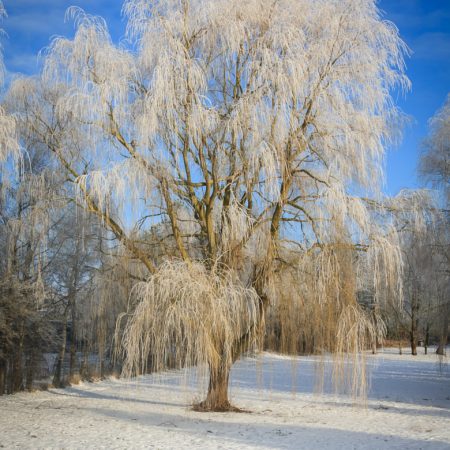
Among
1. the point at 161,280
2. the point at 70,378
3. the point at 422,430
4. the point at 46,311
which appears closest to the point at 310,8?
the point at 161,280

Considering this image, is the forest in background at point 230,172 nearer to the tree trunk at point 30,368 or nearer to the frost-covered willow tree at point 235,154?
the frost-covered willow tree at point 235,154

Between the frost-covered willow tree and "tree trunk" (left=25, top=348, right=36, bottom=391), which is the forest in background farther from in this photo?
"tree trunk" (left=25, top=348, right=36, bottom=391)

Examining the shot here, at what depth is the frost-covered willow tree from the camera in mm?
7941

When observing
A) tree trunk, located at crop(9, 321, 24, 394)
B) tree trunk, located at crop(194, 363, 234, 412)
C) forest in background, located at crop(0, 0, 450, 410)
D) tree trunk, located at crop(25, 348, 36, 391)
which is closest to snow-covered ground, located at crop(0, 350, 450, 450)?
tree trunk, located at crop(194, 363, 234, 412)

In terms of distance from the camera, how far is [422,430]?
28.3 feet

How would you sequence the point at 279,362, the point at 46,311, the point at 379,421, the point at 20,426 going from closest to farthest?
the point at 20,426 < the point at 379,421 < the point at 46,311 < the point at 279,362

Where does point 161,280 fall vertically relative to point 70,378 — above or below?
above

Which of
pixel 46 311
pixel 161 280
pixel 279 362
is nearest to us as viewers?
pixel 161 280

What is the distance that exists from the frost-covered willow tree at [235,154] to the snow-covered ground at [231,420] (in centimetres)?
94

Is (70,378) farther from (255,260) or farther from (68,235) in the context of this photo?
(255,260)

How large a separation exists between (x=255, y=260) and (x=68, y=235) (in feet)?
22.3

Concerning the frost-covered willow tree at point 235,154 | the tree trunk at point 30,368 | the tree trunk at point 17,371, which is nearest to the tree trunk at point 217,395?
the frost-covered willow tree at point 235,154

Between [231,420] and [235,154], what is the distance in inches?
171

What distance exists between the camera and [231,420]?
8.95m
